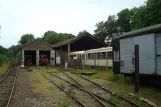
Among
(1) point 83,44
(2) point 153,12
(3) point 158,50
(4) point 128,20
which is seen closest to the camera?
(3) point 158,50

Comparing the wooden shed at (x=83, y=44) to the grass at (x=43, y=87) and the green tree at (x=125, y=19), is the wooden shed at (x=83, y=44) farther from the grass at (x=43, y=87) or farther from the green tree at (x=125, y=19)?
the green tree at (x=125, y=19)

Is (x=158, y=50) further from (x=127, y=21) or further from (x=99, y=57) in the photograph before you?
(x=127, y=21)

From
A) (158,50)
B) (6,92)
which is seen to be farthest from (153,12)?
(6,92)

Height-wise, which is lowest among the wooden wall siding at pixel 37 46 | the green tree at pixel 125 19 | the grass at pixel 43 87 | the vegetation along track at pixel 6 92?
the vegetation along track at pixel 6 92

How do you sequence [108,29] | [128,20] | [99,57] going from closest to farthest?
[99,57] < [128,20] < [108,29]

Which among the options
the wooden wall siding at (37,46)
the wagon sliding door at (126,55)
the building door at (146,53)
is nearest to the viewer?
the building door at (146,53)

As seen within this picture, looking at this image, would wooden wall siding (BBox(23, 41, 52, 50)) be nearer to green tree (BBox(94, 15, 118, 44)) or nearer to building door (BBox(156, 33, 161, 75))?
green tree (BBox(94, 15, 118, 44))

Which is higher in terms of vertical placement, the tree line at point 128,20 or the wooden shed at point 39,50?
the tree line at point 128,20

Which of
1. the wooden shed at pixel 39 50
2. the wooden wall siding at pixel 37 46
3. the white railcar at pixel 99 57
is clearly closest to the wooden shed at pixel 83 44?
the wooden shed at pixel 39 50

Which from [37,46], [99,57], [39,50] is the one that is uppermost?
[37,46]

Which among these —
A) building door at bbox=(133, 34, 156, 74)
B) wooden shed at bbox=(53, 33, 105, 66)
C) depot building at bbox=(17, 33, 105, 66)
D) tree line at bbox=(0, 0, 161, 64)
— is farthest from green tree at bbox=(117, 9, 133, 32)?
building door at bbox=(133, 34, 156, 74)

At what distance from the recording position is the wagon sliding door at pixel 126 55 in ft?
47.3

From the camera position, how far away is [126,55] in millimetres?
14984

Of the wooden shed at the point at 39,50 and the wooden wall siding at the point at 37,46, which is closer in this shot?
the wooden shed at the point at 39,50
